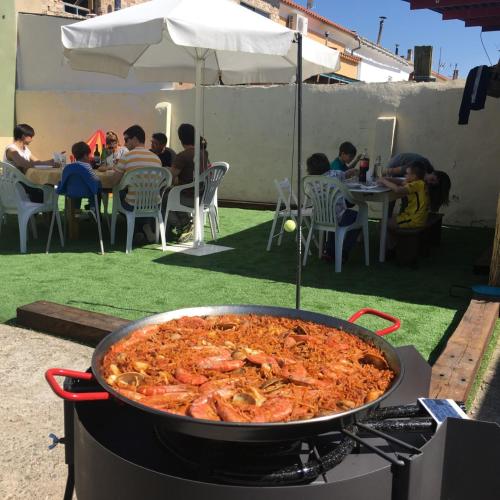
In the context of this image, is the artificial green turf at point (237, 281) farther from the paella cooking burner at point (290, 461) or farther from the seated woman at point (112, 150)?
the paella cooking burner at point (290, 461)

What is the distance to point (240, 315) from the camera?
2.01 m

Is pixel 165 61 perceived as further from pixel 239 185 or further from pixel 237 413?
pixel 237 413

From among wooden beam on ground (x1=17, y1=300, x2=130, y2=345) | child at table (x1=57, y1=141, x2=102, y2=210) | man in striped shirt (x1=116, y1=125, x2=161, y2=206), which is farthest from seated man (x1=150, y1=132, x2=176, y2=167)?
wooden beam on ground (x1=17, y1=300, x2=130, y2=345)

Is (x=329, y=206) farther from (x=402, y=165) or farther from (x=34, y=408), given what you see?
(x=34, y=408)

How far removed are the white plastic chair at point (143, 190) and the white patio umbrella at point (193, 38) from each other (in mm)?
426

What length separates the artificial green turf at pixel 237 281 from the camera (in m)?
4.46

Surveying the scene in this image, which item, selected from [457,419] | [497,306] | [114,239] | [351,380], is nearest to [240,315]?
[351,380]

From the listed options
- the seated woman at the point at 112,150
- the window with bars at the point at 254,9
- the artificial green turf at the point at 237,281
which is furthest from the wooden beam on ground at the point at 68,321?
the window with bars at the point at 254,9

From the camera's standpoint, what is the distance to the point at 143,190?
627 centimetres

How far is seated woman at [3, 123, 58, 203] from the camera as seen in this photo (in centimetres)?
692

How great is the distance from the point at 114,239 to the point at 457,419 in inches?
242

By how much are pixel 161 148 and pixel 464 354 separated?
18.1ft

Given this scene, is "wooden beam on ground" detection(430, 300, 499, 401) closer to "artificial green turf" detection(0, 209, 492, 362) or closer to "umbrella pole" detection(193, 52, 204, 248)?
"artificial green turf" detection(0, 209, 492, 362)

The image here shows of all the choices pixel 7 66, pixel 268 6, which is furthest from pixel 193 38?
pixel 268 6
